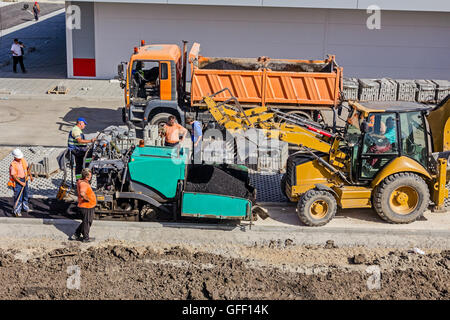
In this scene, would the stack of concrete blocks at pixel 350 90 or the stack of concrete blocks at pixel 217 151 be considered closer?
the stack of concrete blocks at pixel 217 151

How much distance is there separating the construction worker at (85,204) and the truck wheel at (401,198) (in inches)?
203

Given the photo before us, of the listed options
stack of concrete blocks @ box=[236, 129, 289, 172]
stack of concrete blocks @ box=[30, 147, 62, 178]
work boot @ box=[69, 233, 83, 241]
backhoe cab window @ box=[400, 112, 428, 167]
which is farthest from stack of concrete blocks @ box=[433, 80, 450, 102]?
A: work boot @ box=[69, 233, 83, 241]

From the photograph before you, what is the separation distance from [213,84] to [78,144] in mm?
4832

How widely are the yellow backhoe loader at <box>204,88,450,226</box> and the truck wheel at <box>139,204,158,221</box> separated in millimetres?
2631

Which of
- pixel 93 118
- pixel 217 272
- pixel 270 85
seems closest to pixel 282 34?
pixel 270 85

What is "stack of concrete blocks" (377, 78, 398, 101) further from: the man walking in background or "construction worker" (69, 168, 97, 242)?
the man walking in background

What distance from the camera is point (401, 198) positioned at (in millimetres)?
11039

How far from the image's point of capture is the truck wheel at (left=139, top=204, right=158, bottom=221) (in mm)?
11195

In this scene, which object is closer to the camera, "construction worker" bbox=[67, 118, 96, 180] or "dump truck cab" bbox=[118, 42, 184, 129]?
"construction worker" bbox=[67, 118, 96, 180]

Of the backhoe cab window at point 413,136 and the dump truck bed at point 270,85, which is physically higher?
the dump truck bed at point 270,85

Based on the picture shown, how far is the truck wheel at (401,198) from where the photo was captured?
35.6 feet

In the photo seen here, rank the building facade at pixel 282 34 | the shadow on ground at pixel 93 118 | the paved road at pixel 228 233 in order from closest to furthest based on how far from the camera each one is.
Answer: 1. the paved road at pixel 228 233
2. the shadow on ground at pixel 93 118
3. the building facade at pixel 282 34

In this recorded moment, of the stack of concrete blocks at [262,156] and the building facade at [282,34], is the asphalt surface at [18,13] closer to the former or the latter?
the building facade at [282,34]

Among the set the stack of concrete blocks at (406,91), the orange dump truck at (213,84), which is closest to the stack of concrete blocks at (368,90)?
the stack of concrete blocks at (406,91)
